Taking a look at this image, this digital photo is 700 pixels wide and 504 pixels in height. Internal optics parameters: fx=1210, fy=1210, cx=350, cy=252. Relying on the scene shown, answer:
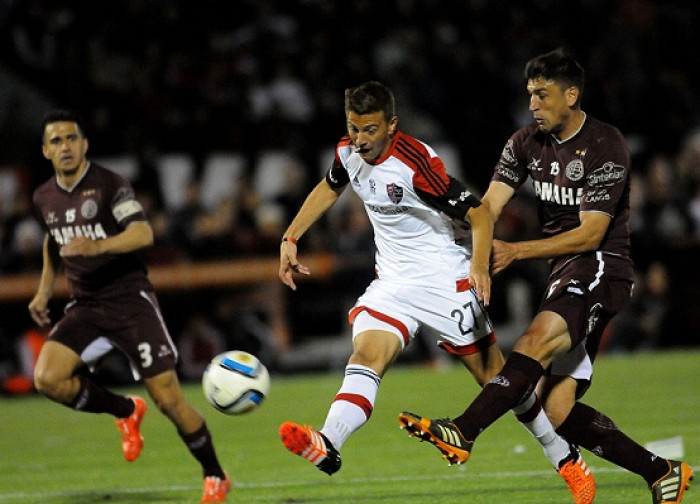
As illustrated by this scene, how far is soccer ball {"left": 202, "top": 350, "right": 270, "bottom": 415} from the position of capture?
257 inches

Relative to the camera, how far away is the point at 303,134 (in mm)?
18016

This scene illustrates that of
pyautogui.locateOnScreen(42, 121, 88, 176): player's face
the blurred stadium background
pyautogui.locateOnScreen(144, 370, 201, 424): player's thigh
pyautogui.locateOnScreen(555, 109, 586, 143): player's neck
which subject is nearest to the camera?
pyautogui.locateOnScreen(555, 109, 586, 143): player's neck

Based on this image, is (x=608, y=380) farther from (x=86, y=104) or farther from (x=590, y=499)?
(x=86, y=104)

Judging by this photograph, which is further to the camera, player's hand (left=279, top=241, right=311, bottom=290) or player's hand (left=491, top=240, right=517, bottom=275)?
player's hand (left=279, top=241, right=311, bottom=290)

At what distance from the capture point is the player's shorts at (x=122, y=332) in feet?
25.1

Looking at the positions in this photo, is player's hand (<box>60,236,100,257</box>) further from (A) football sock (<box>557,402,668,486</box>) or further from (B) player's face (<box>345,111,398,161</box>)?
(A) football sock (<box>557,402,668,486</box>)

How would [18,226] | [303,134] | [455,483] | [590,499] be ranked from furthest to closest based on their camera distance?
[303,134] → [18,226] → [455,483] → [590,499]

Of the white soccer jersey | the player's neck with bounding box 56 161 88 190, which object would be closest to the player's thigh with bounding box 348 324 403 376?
the white soccer jersey

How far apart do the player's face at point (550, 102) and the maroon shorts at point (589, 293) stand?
29.3 inches

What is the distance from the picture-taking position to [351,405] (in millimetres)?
6031

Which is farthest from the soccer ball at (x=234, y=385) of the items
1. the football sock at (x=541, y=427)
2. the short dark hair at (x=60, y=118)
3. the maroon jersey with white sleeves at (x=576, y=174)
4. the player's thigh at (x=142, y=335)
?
the short dark hair at (x=60, y=118)

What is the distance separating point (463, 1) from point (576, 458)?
571 inches

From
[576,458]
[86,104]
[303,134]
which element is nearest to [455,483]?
[576,458]

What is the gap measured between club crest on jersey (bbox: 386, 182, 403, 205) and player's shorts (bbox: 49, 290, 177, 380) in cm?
202
